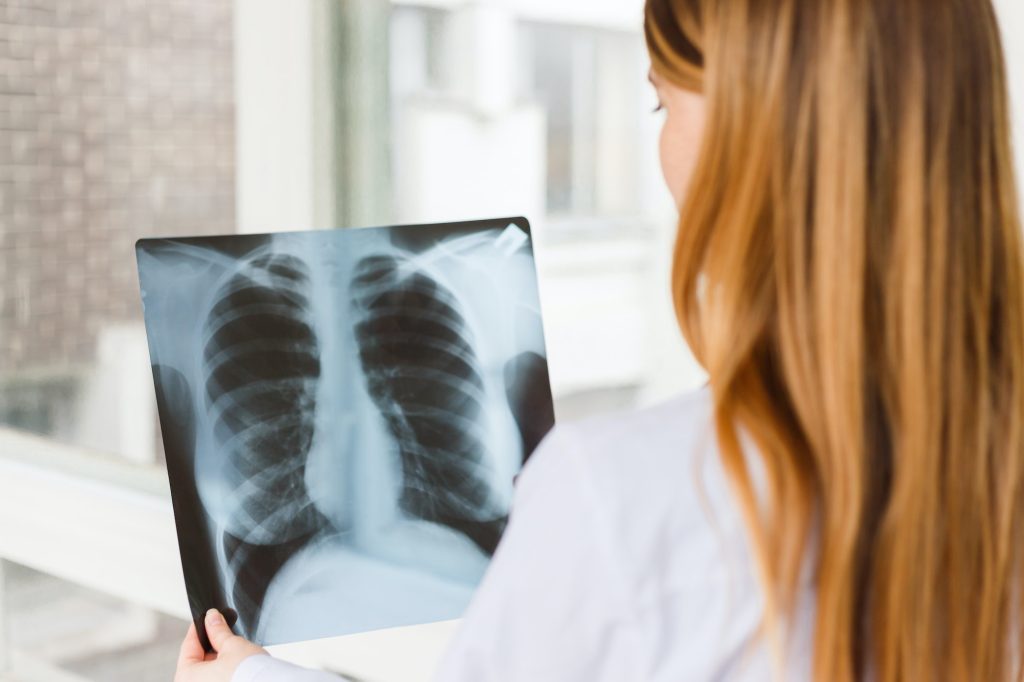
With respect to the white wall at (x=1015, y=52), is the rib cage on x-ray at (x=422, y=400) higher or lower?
lower

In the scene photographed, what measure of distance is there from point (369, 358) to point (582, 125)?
28.3 inches

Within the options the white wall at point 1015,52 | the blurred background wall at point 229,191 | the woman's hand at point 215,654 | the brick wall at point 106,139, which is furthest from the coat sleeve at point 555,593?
the brick wall at point 106,139

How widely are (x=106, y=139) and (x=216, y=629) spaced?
1.07 meters

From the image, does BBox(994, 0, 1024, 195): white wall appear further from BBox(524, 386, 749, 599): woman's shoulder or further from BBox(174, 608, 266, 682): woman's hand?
BBox(174, 608, 266, 682): woman's hand

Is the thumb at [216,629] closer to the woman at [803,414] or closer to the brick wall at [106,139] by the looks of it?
the woman at [803,414]

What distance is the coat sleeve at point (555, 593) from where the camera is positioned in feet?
1.88

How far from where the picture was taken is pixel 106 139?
1716 millimetres

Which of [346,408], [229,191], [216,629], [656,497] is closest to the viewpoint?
[656,497]

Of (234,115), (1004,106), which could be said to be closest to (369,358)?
(1004,106)

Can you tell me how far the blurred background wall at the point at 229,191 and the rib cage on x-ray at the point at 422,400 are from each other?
47 cm

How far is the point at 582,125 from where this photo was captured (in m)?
1.58

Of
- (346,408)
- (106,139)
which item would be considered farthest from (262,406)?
(106,139)

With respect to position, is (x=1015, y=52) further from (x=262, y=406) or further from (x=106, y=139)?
(x=106, y=139)

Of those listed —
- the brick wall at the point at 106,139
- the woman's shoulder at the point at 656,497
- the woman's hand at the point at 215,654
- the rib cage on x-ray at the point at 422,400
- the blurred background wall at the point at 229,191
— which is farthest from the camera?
the brick wall at the point at 106,139
